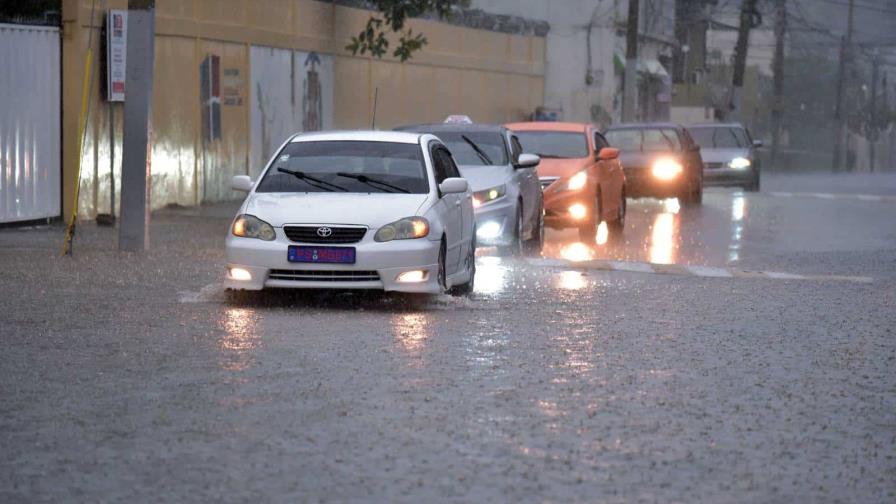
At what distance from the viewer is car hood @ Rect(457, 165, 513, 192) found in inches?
742

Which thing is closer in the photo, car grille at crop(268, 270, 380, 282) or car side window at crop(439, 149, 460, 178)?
car grille at crop(268, 270, 380, 282)

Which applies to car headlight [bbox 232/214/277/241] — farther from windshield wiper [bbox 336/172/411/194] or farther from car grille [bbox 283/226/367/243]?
windshield wiper [bbox 336/172/411/194]

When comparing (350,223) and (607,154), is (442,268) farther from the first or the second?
(607,154)

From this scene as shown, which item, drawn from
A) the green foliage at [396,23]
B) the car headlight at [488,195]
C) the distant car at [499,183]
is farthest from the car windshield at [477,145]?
the green foliage at [396,23]

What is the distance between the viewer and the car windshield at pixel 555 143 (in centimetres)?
2341

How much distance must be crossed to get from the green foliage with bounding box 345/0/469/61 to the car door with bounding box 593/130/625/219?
20.2 ft

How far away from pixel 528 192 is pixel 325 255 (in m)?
6.91

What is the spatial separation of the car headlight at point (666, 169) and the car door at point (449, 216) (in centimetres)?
1612

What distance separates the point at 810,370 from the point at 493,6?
4392 cm

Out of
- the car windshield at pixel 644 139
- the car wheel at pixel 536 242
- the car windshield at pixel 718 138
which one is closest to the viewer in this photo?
the car wheel at pixel 536 242

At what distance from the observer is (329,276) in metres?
13.1

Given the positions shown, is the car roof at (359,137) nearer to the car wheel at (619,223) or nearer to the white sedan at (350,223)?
the white sedan at (350,223)

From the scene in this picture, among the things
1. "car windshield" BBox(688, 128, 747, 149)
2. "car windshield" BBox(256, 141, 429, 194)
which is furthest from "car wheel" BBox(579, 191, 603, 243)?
"car windshield" BBox(688, 128, 747, 149)

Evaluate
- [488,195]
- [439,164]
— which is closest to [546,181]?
[488,195]
